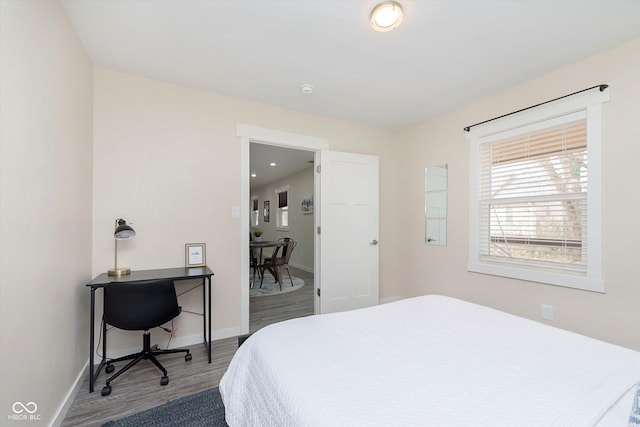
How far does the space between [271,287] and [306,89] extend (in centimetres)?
354

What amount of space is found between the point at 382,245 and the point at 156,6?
10.9 ft

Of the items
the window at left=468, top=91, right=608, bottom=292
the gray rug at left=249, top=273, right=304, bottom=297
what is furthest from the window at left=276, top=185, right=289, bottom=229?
the window at left=468, top=91, right=608, bottom=292

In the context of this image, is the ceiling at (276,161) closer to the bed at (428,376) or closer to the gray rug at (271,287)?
the gray rug at (271,287)

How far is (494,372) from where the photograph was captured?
1022mm

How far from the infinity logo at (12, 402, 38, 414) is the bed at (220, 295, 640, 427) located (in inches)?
33.3

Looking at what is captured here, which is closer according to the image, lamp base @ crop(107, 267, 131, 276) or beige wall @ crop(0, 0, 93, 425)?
beige wall @ crop(0, 0, 93, 425)

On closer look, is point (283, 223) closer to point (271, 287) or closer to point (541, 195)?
point (271, 287)

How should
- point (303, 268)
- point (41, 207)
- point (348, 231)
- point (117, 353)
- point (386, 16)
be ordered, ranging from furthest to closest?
point (303, 268)
point (348, 231)
point (117, 353)
point (386, 16)
point (41, 207)

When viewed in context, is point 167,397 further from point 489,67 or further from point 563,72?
point 563,72

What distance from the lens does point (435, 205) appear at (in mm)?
3424

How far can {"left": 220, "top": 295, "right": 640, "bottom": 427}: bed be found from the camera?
80 cm

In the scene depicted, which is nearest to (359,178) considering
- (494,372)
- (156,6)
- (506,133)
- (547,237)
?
(506,133)

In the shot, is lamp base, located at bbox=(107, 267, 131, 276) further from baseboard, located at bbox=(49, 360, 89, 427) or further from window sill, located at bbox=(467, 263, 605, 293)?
window sill, located at bbox=(467, 263, 605, 293)

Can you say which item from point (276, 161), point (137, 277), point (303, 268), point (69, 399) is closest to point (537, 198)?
point (137, 277)
